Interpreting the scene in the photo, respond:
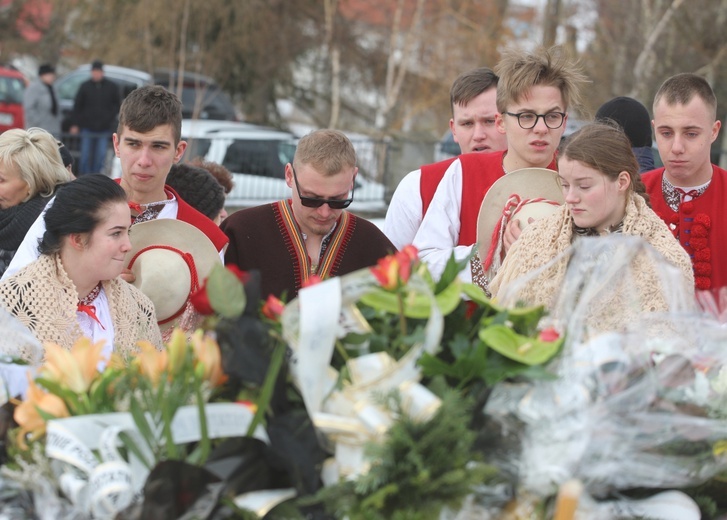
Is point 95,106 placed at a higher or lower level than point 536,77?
lower

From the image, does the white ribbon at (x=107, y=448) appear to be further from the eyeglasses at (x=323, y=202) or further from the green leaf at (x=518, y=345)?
the eyeglasses at (x=323, y=202)

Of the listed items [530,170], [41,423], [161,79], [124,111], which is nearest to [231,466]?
[41,423]

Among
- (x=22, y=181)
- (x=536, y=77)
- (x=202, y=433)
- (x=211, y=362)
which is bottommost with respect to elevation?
(x=202, y=433)

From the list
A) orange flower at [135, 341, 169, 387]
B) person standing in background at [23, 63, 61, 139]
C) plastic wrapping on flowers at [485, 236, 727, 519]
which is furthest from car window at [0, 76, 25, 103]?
plastic wrapping on flowers at [485, 236, 727, 519]

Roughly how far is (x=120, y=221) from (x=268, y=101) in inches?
812

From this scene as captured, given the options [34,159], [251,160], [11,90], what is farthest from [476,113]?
[11,90]

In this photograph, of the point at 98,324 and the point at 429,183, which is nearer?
the point at 98,324

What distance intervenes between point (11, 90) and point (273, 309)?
1479cm

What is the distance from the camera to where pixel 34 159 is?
4.43 meters

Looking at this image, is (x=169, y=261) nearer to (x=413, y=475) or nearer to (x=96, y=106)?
(x=413, y=475)

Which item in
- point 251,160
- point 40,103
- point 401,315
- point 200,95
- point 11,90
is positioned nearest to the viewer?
point 401,315

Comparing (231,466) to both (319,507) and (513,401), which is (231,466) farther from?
(513,401)

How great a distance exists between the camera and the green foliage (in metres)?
1.83

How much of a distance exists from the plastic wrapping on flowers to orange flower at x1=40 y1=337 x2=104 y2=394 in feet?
2.77
